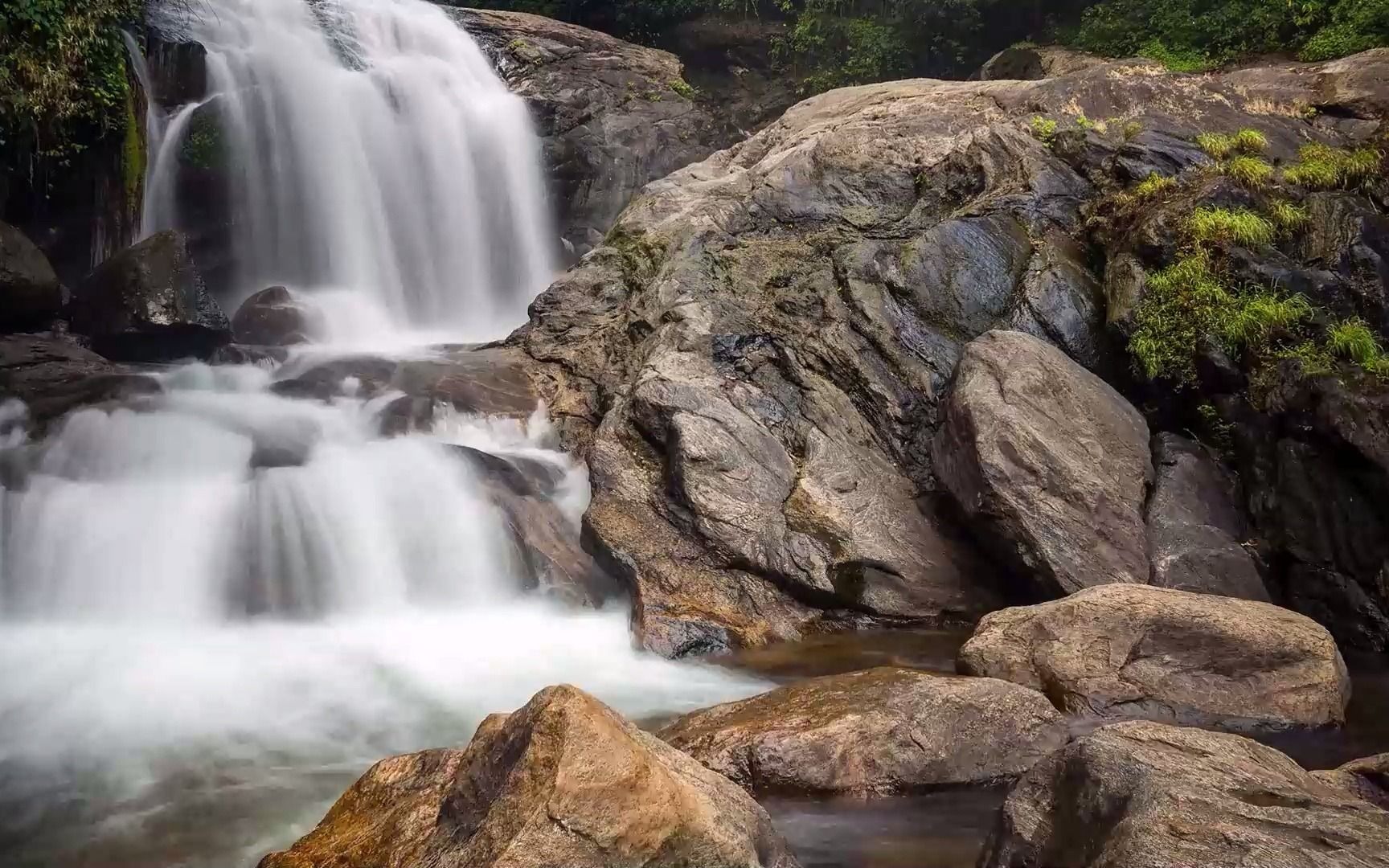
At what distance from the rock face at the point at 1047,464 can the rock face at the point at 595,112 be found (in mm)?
11818

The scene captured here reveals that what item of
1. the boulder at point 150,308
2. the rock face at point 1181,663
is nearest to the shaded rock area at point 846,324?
the rock face at point 1181,663

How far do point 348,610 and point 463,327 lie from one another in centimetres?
896

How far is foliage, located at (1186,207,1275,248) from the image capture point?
32.4 feet

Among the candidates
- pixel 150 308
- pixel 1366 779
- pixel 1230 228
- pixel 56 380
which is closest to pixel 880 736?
pixel 1366 779

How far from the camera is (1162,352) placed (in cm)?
953

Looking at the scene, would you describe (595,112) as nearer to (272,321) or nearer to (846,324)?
(272,321)

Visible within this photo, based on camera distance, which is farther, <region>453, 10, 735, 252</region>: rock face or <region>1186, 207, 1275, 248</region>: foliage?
<region>453, 10, 735, 252</region>: rock face

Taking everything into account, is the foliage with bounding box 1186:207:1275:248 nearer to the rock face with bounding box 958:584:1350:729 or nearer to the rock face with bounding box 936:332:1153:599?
the rock face with bounding box 936:332:1153:599

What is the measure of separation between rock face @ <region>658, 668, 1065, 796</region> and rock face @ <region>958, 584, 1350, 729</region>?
0.72 meters

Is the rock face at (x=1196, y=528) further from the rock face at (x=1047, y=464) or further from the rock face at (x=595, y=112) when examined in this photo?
the rock face at (x=595, y=112)

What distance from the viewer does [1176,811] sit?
3316 millimetres

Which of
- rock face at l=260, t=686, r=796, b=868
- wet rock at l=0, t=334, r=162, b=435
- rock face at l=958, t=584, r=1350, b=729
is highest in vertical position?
wet rock at l=0, t=334, r=162, b=435

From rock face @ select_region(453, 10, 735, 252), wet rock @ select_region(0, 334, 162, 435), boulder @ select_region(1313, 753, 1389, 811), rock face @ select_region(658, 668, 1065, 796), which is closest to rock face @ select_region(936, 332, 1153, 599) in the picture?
rock face @ select_region(658, 668, 1065, 796)

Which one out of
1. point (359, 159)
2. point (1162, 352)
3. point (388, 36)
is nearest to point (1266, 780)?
point (1162, 352)
